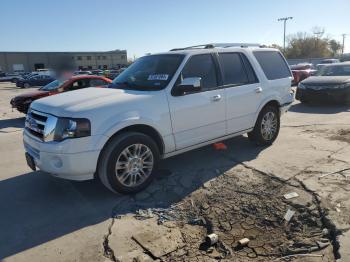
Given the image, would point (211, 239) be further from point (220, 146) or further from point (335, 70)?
point (335, 70)

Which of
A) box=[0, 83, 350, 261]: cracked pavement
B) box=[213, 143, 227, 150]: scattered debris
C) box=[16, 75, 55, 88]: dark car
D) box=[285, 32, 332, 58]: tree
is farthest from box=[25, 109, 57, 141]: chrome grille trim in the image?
box=[285, 32, 332, 58]: tree

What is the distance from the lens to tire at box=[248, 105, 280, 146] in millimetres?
6422

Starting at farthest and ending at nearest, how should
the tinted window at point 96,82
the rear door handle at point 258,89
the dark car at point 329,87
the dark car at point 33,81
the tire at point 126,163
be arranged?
1. the dark car at point 33,81
2. the tinted window at point 96,82
3. the dark car at point 329,87
4. the rear door handle at point 258,89
5. the tire at point 126,163

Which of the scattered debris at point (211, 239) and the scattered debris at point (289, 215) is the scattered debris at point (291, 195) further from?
the scattered debris at point (211, 239)

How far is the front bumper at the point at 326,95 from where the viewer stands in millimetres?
11047

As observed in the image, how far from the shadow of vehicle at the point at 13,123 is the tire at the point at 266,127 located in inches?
304

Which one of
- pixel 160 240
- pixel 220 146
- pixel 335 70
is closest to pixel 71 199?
pixel 160 240

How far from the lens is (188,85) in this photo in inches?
189

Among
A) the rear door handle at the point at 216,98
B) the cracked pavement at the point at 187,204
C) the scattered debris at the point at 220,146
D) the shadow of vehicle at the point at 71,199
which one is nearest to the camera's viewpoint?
the cracked pavement at the point at 187,204

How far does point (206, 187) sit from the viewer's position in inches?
188

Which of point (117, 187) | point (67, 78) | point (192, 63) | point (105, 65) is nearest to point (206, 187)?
point (117, 187)

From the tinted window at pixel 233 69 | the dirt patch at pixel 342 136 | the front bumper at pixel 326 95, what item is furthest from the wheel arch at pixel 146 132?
the front bumper at pixel 326 95

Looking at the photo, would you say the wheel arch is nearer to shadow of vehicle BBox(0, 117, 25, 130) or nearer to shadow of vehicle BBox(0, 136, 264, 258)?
shadow of vehicle BBox(0, 136, 264, 258)

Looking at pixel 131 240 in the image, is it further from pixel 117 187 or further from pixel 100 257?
pixel 117 187
